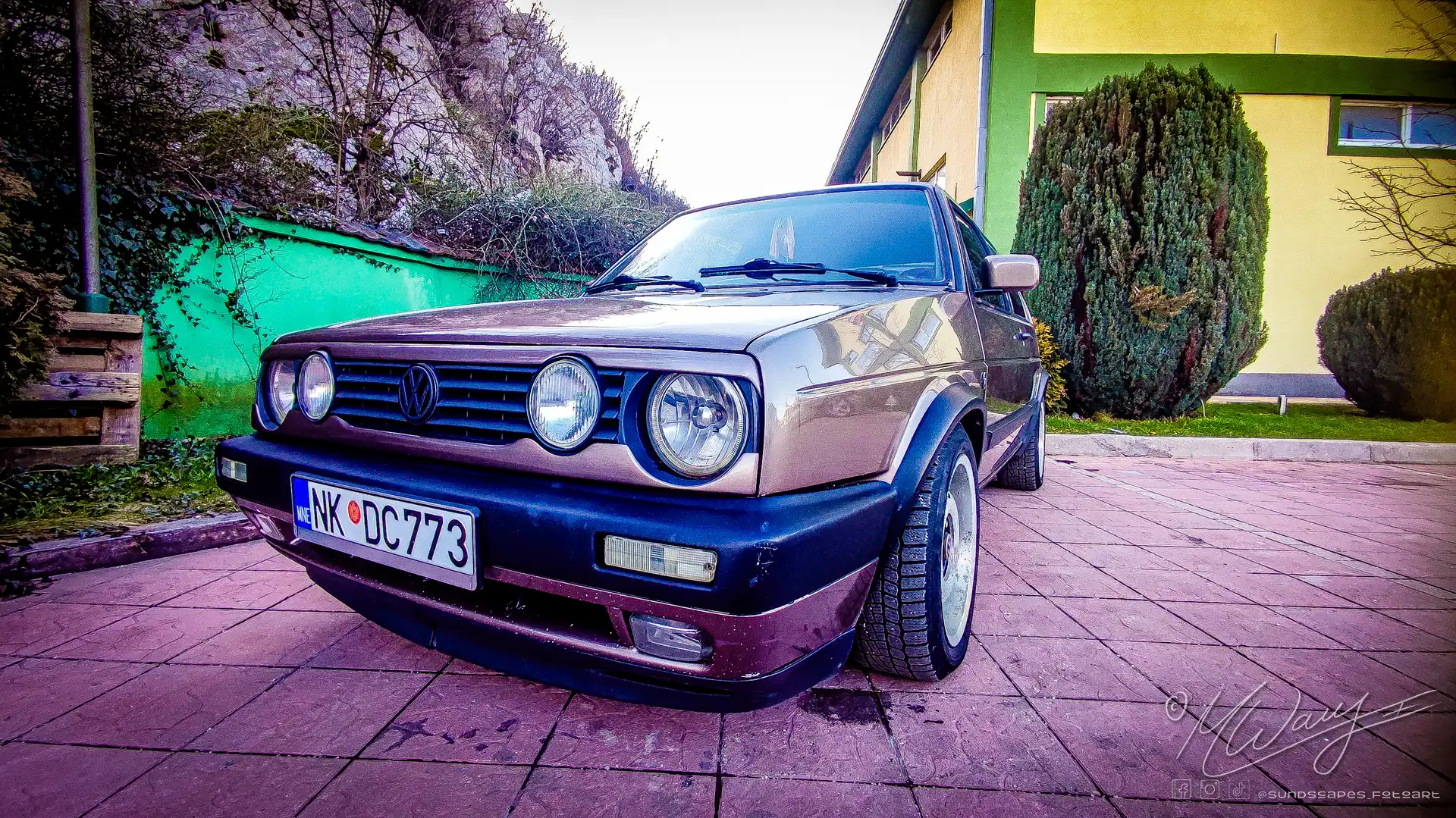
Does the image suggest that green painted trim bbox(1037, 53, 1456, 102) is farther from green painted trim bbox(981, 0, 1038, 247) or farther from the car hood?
the car hood

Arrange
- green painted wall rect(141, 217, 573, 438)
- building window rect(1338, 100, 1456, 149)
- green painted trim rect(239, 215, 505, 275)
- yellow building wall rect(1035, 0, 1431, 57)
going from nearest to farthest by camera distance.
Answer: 1. green painted wall rect(141, 217, 573, 438)
2. green painted trim rect(239, 215, 505, 275)
3. yellow building wall rect(1035, 0, 1431, 57)
4. building window rect(1338, 100, 1456, 149)

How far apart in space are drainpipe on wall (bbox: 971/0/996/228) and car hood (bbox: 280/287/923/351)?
782cm

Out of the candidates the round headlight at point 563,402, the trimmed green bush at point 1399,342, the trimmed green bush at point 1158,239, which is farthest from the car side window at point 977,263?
the trimmed green bush at point 1399,342

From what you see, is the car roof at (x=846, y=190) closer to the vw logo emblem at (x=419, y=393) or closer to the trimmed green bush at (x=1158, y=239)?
the vw logo emblem at (x=419, y=393)

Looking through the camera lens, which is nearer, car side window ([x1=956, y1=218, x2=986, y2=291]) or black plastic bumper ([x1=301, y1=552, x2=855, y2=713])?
black plastic bumper ([x1=301, y1=552, x2=855, y2=713])

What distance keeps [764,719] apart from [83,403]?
4178 millimetres

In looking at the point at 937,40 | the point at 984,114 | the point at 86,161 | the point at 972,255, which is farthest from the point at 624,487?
the point at 937,40

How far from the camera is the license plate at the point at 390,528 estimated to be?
124 centimetres

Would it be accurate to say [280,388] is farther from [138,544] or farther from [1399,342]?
[1399,342]

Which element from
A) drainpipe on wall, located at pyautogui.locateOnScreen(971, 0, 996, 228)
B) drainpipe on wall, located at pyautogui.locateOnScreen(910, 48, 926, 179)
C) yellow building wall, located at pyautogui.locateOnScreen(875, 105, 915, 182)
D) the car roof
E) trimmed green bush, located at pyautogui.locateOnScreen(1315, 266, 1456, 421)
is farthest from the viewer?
yellow building wall, located at pyautogui.locateOnScreen(875, 105, 915, 182)

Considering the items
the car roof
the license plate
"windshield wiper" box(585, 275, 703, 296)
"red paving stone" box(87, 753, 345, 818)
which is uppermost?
the car roof

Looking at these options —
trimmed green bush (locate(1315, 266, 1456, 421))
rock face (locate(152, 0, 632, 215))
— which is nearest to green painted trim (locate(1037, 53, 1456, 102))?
trimmed green bush (locate(1315, 266, 1456, 421))

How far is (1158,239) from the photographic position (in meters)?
6.13

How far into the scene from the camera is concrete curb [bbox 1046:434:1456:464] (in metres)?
5.53
